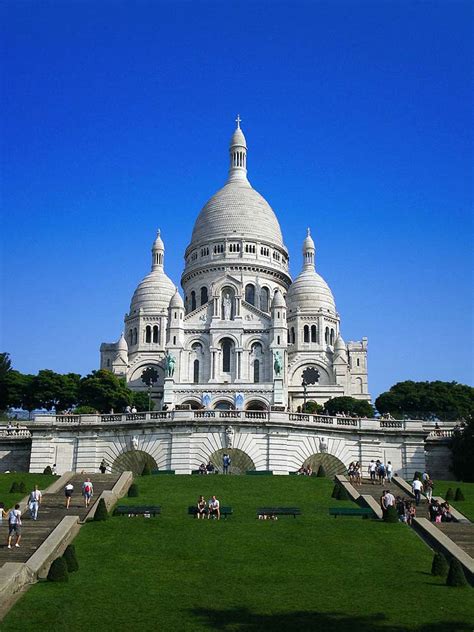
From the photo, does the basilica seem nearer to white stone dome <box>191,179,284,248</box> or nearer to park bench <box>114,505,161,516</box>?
white stone dome <box>191,179,284,248</box>

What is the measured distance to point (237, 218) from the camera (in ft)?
404

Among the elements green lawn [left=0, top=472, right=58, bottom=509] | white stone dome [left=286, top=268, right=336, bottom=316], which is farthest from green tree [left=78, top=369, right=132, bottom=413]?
green lawn [left=0, top=472, right=58, bottom=509]

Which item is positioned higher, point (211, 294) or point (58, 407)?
point (211, 294)

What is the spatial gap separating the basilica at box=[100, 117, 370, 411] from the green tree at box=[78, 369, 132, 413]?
530 cm

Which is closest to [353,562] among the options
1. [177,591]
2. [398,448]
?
[177,591]

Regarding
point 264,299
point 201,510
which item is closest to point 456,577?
point 201,510

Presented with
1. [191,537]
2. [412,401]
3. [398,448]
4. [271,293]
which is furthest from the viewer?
[271,293]

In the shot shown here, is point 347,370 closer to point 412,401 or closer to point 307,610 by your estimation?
point 412,401

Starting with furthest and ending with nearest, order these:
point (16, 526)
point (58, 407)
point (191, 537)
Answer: point (58, 407) → point (191, 537) → point (16, 526)

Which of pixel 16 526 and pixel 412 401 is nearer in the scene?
pixel 16 526

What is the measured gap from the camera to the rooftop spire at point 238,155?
135025 mm

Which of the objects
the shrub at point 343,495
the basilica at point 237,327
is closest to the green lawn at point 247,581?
the shrub at point 343,495

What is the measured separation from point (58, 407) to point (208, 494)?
58.3 m

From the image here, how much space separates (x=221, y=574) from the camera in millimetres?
23578
